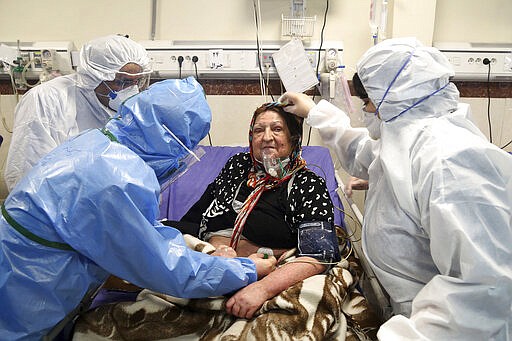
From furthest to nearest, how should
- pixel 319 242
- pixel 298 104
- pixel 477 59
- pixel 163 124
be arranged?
pixel 477 59 → pixel 298 104 → pixel 319 242 → pixel 163 124

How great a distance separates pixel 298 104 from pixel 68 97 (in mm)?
1255

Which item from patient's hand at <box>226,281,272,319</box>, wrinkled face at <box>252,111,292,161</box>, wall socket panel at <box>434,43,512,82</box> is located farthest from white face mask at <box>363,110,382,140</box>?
wall socket panel at <box>434,43,512,82</box>

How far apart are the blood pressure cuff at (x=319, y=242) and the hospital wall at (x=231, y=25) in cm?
135

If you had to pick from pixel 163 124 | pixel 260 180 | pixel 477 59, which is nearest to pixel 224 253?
pixel 260 180

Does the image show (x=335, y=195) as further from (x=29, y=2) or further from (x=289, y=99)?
(x=29, y=2)

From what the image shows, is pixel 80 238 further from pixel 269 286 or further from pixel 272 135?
pixel 272 135

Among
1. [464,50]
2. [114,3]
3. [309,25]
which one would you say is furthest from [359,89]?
[114,3]

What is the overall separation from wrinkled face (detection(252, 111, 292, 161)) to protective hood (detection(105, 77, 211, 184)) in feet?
1.51

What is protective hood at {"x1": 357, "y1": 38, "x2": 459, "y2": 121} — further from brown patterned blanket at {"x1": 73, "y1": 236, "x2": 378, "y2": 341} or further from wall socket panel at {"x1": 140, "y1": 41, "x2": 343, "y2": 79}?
wall socket panel at {"x1": 140, "y1": 41, "x2": 343, "y2": 79}

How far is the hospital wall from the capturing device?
9.43 feet

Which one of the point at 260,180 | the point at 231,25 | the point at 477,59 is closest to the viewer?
the point at 260,180

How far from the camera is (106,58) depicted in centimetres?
211

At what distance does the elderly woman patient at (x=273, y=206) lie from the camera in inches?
67.8

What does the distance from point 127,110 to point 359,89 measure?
0.80m
